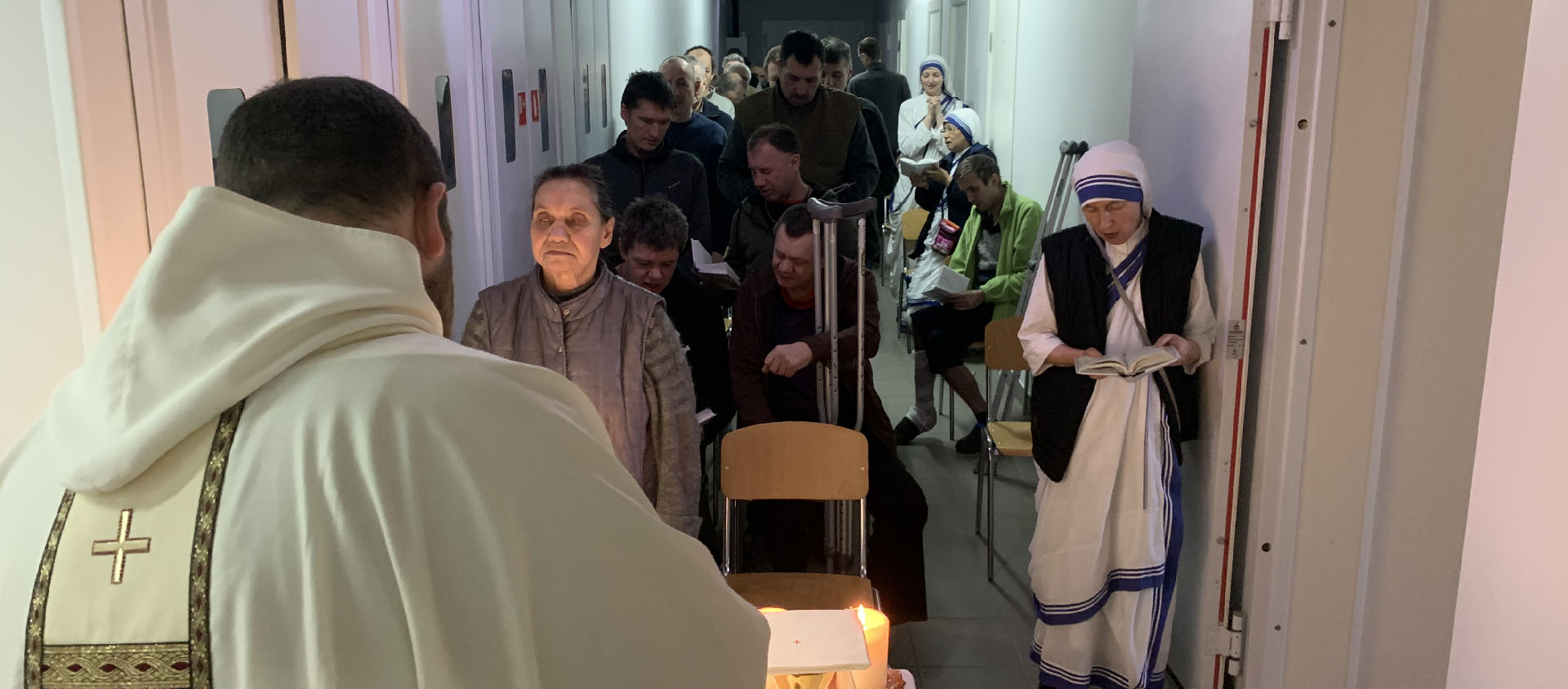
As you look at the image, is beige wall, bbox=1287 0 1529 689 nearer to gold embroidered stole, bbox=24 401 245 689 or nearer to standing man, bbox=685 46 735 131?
gold embroidered stole, bbox=24 401 245 689

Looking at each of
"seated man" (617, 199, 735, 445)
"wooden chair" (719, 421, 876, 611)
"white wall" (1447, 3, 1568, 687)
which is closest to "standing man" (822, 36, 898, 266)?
"seated man" (617, 199, 735, 445)

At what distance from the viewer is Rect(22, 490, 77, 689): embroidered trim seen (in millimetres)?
947

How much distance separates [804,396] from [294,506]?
9.77ft

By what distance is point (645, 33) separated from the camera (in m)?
A: 8.66

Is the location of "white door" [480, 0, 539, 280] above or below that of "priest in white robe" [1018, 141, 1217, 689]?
above

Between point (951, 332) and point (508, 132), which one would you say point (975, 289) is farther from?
point (508, 132)

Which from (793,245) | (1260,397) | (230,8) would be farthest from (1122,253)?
(230,8)

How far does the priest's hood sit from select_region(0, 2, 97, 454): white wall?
811mm

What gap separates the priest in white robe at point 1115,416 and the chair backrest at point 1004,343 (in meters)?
1.24

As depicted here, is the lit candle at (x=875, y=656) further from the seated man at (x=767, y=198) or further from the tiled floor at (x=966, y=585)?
the seated man at (x=767, y=198)

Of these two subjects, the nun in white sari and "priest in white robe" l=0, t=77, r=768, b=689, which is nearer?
"priest in white robe" l=0, t=77, r=768, b=689

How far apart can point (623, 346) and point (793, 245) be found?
953 mm

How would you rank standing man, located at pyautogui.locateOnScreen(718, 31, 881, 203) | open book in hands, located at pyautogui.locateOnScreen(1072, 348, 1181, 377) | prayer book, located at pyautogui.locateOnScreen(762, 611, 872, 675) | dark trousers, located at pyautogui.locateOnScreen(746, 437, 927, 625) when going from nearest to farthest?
prayer book, located at pyautogui.locateOnScreen(762, 611, 872, 675)
open book in hands, located at pyautogui.locateOnScreen(1072, 348, 1181, 377)
dark trousers, located at pyautogui.locateOnScreen(746, 437, 927, 625)
standing man, located at pyautogui.locateOnScreen(718, 31, 881, 203)

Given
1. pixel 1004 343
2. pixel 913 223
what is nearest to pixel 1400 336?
pixel 1004 343
